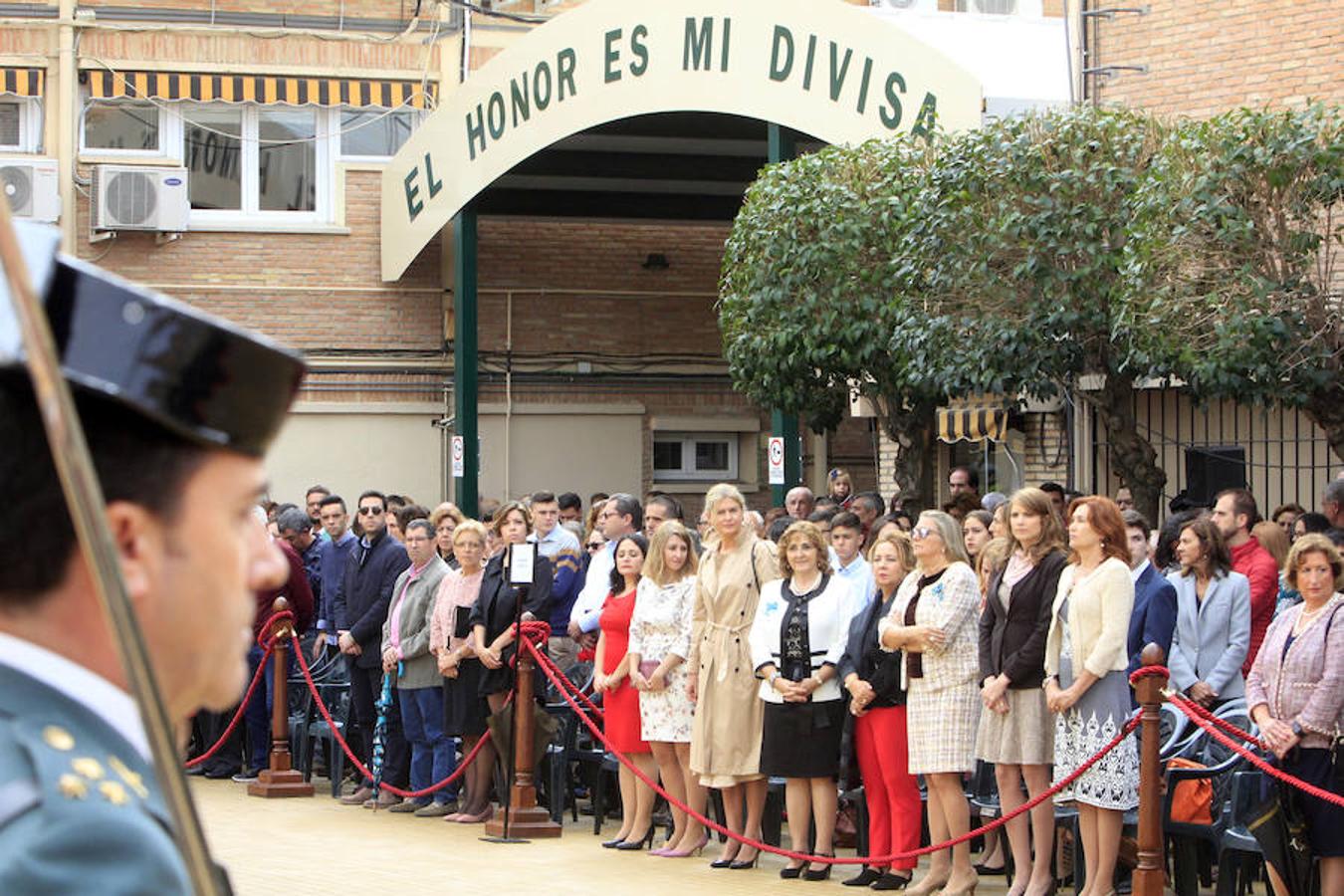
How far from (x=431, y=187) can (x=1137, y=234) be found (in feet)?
40.8

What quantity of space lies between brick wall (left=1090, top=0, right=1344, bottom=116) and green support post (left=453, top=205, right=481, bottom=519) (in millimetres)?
8138

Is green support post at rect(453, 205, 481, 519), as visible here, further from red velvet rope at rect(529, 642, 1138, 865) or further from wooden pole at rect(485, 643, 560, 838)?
wooden pole at rect(485, 643, 560, 838)

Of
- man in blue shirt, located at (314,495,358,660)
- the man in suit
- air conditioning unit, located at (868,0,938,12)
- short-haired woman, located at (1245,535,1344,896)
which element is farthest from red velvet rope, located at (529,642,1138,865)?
air conditioning unit, located at (868,0,938,12)

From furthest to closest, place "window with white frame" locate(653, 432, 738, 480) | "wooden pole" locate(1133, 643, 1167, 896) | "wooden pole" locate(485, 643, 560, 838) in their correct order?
"window with white frame" locate(653, 432, 738, 480) → "wooden pole" locate(485, 643, 560, 838) → "wooden pole" locate(1133, 643, 1167, 896)

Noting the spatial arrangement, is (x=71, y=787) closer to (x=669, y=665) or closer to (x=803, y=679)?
(x=803, y=679)

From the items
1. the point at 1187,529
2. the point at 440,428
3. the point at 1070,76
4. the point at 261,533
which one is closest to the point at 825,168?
the point at 1070,76

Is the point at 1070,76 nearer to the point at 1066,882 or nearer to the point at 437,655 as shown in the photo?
the point at 437,655

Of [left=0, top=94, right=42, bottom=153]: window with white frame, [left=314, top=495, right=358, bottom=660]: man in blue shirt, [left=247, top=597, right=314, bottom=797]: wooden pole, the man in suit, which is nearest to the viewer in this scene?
the man in suit

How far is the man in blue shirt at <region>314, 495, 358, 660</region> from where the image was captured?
50.4 feet

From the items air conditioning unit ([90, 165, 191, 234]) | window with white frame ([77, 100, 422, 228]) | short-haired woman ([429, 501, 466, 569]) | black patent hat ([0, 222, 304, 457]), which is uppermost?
window with white frame ([77, 100, 422, 228])

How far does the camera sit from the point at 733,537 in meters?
11.3

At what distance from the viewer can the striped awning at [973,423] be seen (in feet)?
62.7

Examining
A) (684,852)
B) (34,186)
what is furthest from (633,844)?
(34,186)

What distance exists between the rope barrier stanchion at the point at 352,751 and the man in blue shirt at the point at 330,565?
22cm
